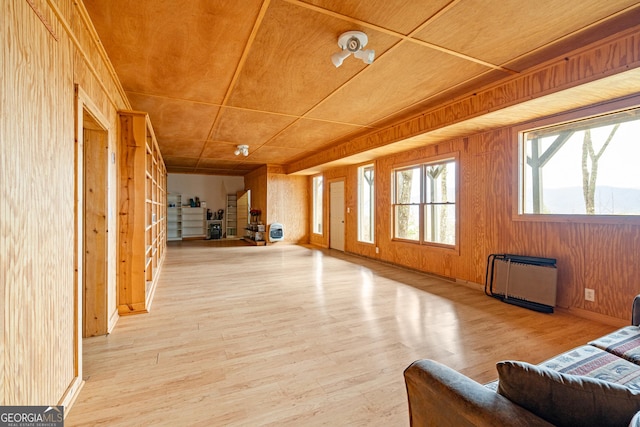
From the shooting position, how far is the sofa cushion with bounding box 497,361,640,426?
0.78 m

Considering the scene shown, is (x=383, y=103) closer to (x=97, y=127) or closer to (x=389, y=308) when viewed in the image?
(x=389, y=308)

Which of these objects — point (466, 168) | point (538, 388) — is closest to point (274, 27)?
point (538, 388)

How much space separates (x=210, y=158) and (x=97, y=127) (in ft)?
18.4

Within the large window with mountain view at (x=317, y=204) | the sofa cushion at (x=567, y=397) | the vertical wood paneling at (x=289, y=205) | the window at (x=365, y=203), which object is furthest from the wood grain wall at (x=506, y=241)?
the vertical wood paneling at (x=289, y=205)

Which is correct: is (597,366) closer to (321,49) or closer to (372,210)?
(321,49)

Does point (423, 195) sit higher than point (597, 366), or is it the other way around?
point (423, 195)

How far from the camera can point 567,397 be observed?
835 mm

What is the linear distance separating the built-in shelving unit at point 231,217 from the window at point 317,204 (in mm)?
3912

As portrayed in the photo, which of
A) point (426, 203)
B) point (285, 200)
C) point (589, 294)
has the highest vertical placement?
point (285, 200)

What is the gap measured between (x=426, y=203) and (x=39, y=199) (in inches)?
197

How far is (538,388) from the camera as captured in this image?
870 millimetres

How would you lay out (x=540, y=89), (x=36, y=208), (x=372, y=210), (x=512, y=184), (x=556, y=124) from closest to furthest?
(x=36, y=208) < (x=540, y=89) < (x=556, y=124) < (x=512, y=184) < (x=372, y=210)

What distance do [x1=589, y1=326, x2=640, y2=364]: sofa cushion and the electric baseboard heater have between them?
1520 millimetres

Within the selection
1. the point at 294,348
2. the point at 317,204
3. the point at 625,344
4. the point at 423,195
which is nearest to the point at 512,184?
the point at 423,195
